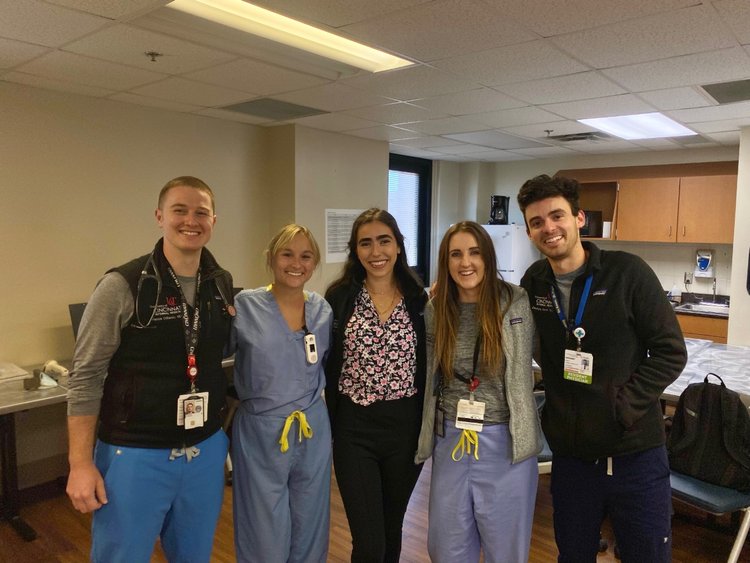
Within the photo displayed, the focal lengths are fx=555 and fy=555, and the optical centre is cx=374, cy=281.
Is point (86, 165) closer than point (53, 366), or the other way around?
point (53, 366)

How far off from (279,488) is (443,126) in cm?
347

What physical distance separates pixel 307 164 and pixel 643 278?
3.42 m

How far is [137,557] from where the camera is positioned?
1.65 metres

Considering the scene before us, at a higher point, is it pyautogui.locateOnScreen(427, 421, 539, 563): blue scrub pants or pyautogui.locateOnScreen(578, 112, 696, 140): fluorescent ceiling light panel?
pyautogui.locateOnScreen(578, 112, 696, 140): fluorescent ceiling light panel

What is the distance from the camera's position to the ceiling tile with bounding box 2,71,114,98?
124 inches

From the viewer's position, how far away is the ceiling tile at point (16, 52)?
2545 millimetres

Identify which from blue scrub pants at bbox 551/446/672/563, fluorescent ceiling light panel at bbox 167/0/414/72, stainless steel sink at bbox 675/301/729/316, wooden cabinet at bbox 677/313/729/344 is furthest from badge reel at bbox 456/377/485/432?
stainless steel sink at bbox 675/301/729/316

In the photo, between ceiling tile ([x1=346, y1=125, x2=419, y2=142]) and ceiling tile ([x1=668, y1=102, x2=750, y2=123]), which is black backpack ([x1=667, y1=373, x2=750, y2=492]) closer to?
ceiling tile ([x1=668, y1=102, x2=750, y2=123])

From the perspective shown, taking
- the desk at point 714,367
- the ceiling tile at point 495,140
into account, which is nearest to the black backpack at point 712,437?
the desk at point 714,367

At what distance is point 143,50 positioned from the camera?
103 inches

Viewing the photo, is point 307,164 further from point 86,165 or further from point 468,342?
point 468,342

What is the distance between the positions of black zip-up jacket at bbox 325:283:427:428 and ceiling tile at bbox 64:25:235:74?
139 centimetres

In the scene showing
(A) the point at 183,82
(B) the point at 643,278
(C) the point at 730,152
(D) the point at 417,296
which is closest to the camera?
(B) the point at 643,278

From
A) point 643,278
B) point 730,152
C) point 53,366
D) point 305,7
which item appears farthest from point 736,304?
point 53,366
